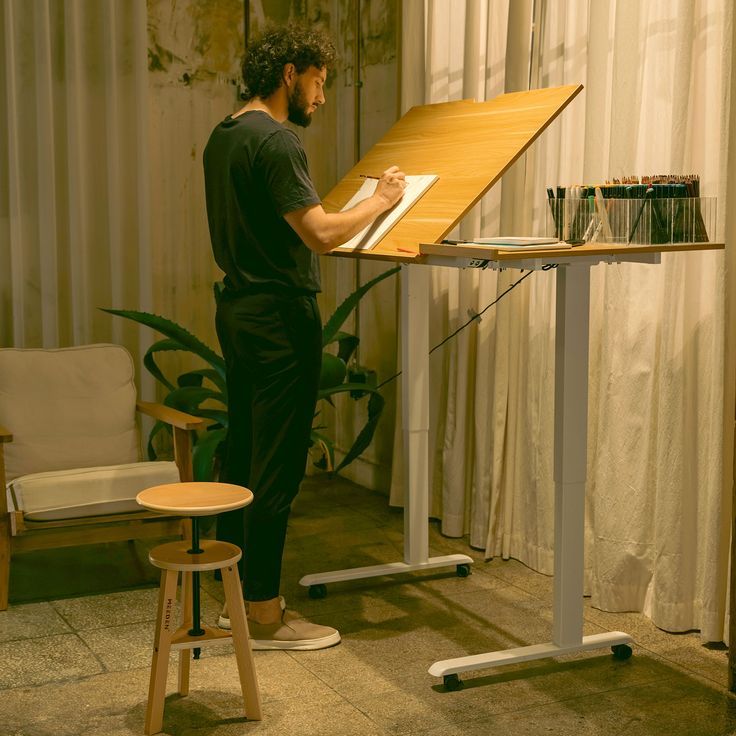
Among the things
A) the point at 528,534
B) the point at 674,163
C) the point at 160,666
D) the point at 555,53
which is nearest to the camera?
the point at 160,666

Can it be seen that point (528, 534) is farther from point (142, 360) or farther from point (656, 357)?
point (142, 360)

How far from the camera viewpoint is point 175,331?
445 cm

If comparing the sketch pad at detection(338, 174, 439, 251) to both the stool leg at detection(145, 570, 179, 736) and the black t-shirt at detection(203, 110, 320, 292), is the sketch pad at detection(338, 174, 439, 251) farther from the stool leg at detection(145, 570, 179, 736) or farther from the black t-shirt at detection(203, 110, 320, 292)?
the stool leg at detection(145, 570, 179, 736)

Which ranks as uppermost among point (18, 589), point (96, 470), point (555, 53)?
point (555, 53)

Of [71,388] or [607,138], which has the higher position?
[607,138]

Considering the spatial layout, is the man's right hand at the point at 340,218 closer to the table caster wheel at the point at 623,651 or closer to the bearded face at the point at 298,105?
the bearded face at the point at 298,105

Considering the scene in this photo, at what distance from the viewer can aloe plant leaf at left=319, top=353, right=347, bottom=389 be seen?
14.9 ft

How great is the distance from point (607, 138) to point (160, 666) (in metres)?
2.06

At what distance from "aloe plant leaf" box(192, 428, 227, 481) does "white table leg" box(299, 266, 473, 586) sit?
62cm

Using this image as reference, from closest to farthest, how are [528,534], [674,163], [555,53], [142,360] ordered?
[674,163], [555,53], [528,534], [142,360]

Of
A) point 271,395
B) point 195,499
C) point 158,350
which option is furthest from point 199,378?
point 195,499

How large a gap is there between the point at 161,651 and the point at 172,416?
138cm

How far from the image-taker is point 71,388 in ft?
13.7

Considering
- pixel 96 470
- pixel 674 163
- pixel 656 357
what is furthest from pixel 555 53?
pixel 96 470
